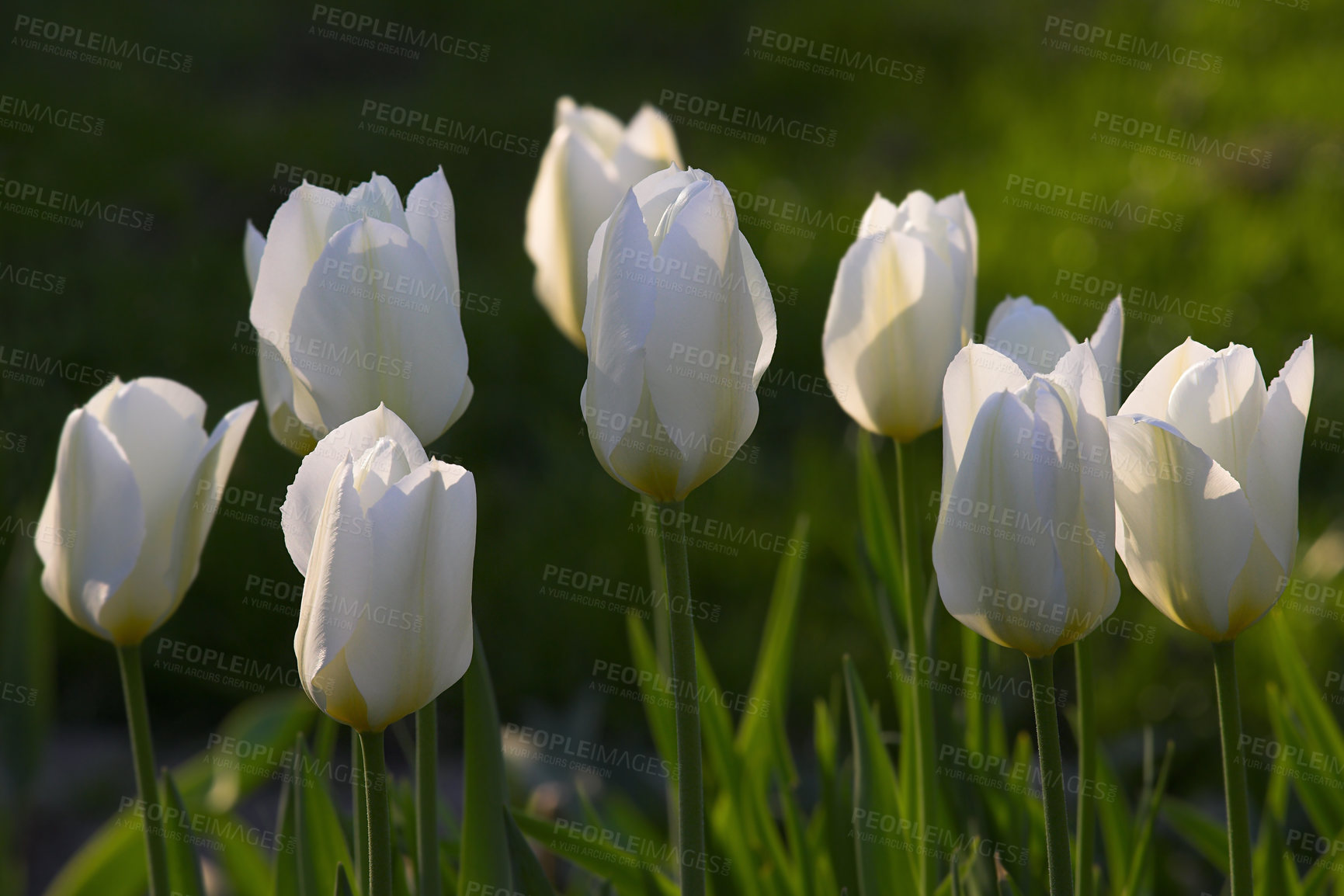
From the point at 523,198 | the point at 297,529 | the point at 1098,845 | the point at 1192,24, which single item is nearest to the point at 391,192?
the point at 297,529

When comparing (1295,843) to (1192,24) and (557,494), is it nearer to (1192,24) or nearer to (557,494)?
(557,494)

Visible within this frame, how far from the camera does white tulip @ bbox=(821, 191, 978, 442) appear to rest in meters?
1.20

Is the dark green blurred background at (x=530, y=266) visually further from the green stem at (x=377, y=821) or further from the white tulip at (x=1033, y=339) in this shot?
the green stem at (x=377, y=821)

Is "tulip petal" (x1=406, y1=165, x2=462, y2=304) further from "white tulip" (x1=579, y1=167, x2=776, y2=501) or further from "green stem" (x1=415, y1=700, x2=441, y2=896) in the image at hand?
"green stem" (x1=415, y1=700, x2=441, y2=896)

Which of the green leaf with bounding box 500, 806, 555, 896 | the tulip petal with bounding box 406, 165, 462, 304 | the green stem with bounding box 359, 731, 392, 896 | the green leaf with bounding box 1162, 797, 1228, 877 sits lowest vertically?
the green leaf with bounding box 1162, 797, 1228, 877

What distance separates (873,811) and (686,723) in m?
0.56

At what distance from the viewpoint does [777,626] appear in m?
1.70

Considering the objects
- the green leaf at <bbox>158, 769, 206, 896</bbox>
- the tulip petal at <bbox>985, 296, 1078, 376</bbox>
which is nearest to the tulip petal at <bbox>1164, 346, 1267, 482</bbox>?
the tulip petal at <bbox>985, 296, 1078, 376</bbox>

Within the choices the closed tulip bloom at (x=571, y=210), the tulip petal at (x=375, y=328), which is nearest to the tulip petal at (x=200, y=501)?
the tulip petal at (x=375, y=328)

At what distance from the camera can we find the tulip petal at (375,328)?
3.38 feet

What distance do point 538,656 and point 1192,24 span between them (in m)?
4.45

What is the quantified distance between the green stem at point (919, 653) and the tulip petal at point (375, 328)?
1.58 feet

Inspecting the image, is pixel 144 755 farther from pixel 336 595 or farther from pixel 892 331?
pixel 892 331

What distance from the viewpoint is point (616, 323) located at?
914 millimetres
